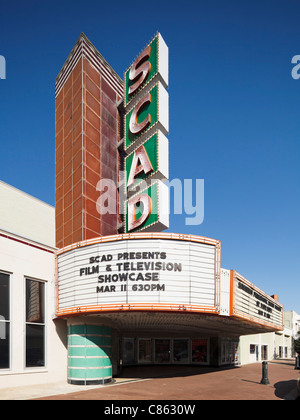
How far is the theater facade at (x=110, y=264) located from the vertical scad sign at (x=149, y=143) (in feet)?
0.22

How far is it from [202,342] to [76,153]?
17.1 m

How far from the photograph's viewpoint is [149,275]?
50.4 ft

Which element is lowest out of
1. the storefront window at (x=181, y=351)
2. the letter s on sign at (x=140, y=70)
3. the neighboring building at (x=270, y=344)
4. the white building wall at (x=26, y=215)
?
the neighboring building at (x=270, y=344)

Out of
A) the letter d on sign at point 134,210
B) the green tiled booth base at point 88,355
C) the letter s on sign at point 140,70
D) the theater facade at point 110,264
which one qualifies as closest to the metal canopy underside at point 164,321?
the theater facade at point 110,264

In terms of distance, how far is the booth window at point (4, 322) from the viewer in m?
15.9

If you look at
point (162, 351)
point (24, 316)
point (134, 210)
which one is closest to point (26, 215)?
point (134, 210)

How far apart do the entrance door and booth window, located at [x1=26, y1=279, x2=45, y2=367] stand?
520 inches

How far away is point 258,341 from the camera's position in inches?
1704

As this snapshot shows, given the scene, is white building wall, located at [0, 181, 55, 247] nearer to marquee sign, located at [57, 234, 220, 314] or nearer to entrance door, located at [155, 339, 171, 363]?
marquee sign, located at [57, 234, 220, 314]

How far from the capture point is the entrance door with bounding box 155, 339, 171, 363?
1141 inches

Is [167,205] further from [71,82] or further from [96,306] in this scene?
[71,82]

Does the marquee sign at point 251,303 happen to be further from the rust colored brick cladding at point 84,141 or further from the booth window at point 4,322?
the booth window at point 4,322

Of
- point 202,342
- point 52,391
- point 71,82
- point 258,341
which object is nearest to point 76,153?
point 71,82

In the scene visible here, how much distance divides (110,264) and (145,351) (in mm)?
15316
